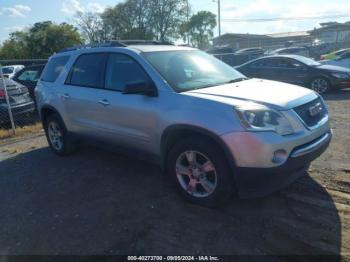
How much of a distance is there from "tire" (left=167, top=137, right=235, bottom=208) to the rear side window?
3057 mm

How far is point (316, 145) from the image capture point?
3785 millimetres

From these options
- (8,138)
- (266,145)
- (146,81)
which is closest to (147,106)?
(146,81)

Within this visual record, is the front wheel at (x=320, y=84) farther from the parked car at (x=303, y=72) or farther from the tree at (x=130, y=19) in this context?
the tree at (x=130, y=19)

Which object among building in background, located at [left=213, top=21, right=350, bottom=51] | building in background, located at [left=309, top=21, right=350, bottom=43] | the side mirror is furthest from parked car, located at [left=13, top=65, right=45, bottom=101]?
building in background, located at [left=309, top=21, right=350, bottom=43]

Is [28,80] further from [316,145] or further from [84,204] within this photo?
[316,145]

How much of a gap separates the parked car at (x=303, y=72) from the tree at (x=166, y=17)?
144 feet

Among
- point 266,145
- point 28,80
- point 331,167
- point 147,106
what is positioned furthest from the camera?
point 28,80

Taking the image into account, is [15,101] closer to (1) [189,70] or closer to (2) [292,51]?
(1) [189,70]

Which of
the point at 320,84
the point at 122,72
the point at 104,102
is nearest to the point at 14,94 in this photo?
the point at 104,102

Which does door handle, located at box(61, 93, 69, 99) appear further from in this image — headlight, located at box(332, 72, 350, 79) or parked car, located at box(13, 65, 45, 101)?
headlight, located at box(332, 72, 350, 79)

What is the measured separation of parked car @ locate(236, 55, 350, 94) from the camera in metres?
11.3

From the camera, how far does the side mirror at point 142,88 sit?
13.7ft

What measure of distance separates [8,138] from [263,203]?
6.98m

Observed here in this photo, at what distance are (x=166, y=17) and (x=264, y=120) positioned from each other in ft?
182
